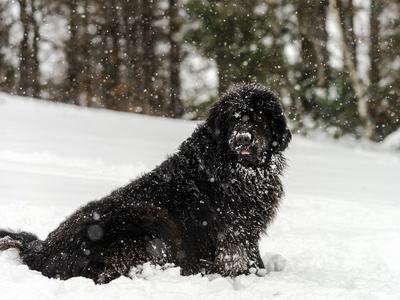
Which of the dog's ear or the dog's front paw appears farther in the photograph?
the dog's ear

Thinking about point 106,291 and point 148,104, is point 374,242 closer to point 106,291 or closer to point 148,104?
point 106,291

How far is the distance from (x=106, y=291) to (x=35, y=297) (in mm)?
484

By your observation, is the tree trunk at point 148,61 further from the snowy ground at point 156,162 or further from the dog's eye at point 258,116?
the dog's eye at point 258,116

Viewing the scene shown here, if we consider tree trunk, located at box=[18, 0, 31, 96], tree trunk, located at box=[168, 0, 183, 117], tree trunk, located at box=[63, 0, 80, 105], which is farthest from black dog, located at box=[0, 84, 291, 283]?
tree trunk, located at box=[18, 0, 31, 96]

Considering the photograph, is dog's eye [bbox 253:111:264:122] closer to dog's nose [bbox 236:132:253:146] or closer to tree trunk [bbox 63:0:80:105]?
dog's nose [bbox 236:132:253:146]

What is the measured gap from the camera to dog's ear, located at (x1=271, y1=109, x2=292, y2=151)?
17.1 ft

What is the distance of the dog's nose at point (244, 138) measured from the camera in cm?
475

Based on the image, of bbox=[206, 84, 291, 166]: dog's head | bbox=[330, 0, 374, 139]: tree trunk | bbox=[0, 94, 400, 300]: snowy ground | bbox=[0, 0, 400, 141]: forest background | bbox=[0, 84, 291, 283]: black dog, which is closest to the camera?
bbox=[0, 94, 400, 300]: snowy ground

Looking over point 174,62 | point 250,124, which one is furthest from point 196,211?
point 174,62

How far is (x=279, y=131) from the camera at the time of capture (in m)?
5.24

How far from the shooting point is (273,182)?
519cm

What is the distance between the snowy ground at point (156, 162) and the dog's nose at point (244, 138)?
1.22 m

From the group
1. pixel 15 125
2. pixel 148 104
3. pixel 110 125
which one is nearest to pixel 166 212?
pixel 15 125

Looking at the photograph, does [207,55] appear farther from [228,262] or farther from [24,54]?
[228,262]
